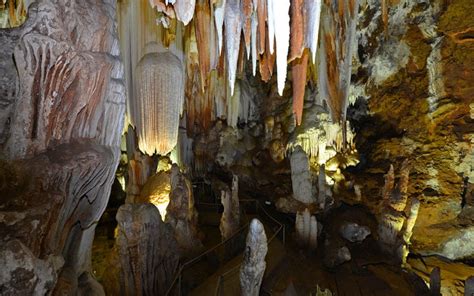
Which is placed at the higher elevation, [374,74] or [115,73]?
[374,74]

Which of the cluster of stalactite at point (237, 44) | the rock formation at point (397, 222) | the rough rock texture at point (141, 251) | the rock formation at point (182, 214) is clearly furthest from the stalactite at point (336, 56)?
the rough rock texture at point (141, 251)

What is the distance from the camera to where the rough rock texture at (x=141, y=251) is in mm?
4352

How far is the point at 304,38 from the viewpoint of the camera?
3.85 metres

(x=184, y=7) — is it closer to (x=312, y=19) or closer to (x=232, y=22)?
(x=232, y=22)

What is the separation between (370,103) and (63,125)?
34.8ft

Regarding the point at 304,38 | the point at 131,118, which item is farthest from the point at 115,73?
the point at 131,118

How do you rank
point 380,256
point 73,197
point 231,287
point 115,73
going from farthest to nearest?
point 380,256, point 231,287, point 115,73, point 73,197

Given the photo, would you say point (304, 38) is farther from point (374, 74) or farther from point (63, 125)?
point (374, 74)

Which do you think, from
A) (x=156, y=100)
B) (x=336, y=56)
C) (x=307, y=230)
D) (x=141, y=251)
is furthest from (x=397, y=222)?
(x=156, y=100)

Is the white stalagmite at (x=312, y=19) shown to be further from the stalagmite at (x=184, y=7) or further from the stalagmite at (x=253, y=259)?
→ the stalagmite at (x=253, y=259)

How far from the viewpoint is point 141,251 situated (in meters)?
4.39

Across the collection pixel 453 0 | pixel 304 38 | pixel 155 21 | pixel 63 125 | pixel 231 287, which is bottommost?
pixel 231 287

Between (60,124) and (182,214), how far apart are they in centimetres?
430

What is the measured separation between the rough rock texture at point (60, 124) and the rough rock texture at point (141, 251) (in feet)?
6.26
